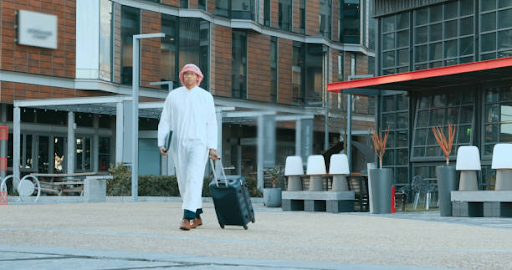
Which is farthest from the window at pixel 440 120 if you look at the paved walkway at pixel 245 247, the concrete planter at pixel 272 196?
the paved walkway at pixel 245 247

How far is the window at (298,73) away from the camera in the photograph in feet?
161

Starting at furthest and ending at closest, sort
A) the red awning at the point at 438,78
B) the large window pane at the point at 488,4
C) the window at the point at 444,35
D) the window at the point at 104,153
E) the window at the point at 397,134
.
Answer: the window at the point at 104,153 → the window at the point at 397,134 → the window at the point at 444,35 → the large window pane at the point at 488,4 → the red awning at the point at 438,78

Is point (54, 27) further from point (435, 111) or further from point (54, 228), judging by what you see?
point (54, 228)

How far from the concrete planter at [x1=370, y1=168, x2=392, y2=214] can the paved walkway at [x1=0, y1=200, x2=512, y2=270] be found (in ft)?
18.4

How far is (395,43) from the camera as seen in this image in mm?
26938

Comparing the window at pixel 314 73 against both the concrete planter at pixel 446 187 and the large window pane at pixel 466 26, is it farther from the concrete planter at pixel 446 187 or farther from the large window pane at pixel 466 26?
the concrete planter at pixel 446 187

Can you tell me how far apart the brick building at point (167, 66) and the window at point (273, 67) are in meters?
0.06

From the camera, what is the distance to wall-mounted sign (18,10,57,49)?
36.1 m

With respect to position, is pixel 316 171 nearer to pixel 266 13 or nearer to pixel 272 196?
pixel 272 196

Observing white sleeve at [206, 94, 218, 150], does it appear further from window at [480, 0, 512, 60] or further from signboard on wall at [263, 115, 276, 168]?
signboard on wall at [263, 115, 276, 168]

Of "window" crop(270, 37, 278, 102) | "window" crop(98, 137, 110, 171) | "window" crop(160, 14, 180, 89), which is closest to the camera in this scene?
"window" crop(160, 14, 180, 89)

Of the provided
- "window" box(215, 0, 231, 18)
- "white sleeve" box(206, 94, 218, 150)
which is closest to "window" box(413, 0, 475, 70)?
"white sleeve" box(206, 94, 218, 150)

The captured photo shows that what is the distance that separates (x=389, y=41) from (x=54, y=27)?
16.5 meters

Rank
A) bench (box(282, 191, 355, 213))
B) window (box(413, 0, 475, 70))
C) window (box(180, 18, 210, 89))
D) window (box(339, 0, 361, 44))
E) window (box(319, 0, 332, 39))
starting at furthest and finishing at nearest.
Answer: window (box(339, 0, 361, 44)) < window (box(319, 0, 332, 39)) < window (box(180, 18, 210, 89)) < window (box(413, 0, 475, 70)) < bench (box(282, 191, 355, 213))
